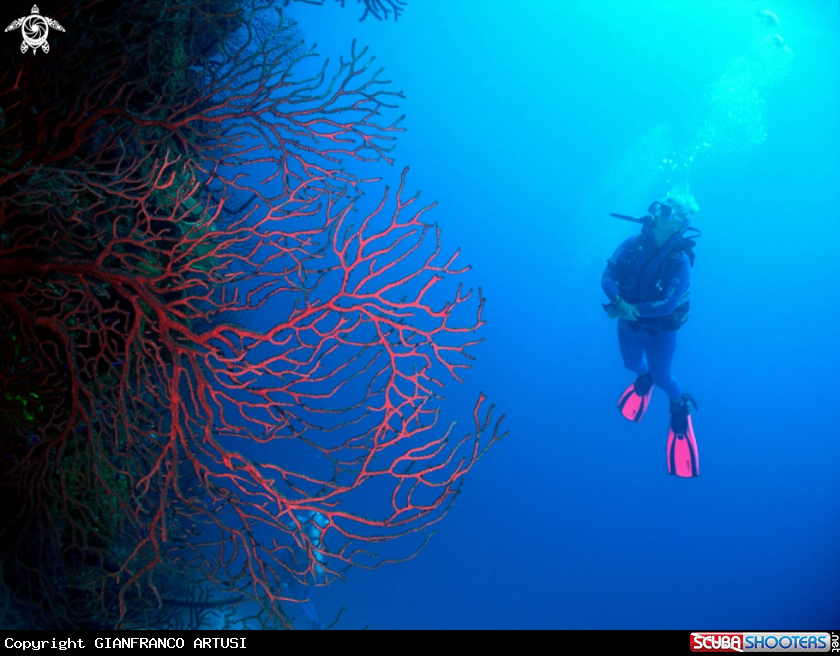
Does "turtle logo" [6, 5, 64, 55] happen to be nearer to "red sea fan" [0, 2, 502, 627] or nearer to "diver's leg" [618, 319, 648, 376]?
"red sea fan" [0, 2, 502, 627]

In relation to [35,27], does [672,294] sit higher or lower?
higher

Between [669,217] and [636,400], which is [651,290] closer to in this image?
[669,217]

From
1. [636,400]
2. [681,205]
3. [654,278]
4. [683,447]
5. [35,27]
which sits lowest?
[35,27]

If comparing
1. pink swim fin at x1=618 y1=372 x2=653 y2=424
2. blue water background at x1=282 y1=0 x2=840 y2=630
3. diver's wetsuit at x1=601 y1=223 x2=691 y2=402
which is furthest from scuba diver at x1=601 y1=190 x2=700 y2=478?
blue water background at x1=282 y1=0 x2=840 y2=630

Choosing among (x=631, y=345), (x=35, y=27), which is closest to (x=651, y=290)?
(x=631, y=345)

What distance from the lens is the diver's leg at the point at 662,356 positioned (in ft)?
23.2

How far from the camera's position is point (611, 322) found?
128ft

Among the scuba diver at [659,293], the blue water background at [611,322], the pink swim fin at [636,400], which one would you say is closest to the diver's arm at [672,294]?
the scuba diver at [659,293]

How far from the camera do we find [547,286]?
34312 mm

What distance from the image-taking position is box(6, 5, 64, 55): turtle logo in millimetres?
2867

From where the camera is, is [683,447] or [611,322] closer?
[683,447]

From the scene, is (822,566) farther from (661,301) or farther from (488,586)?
(661,301)

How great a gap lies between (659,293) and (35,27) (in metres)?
7.59

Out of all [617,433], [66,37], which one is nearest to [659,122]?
[617,433]
